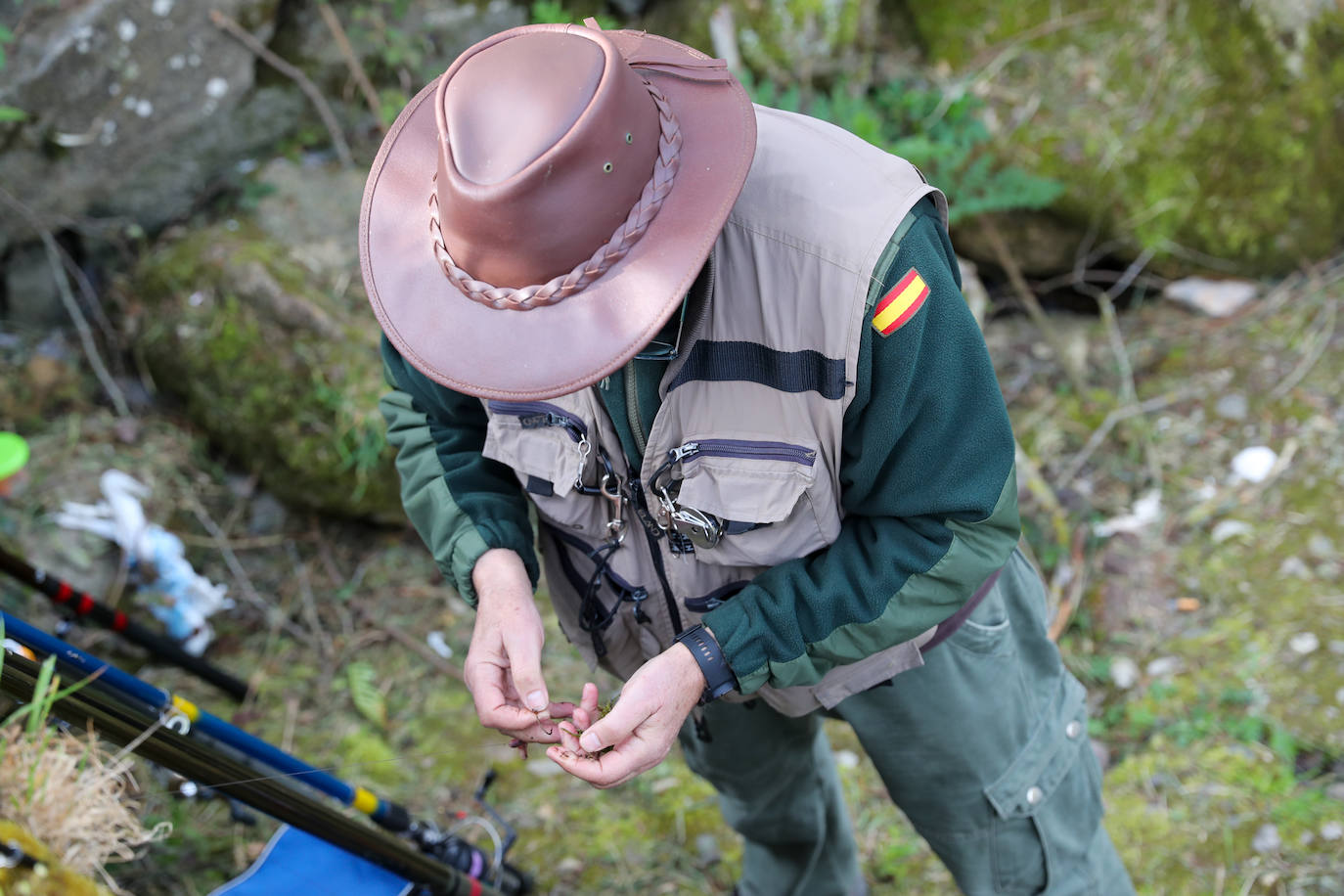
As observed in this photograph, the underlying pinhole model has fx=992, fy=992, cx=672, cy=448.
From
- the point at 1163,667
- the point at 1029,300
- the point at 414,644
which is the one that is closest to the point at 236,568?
the point at 414,644

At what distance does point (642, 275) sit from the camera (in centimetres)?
149

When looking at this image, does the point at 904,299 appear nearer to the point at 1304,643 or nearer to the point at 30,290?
the point at 1304,643

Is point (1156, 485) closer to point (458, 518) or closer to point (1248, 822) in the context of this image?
point (1248, 822)

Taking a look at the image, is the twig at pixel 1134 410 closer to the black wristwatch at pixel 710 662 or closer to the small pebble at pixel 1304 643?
the small pebble at pixel 1304 643

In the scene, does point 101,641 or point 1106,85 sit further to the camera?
point 1106,85

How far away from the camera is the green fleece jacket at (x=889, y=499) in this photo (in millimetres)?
1649

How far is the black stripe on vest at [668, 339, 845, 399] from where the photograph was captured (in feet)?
5.55

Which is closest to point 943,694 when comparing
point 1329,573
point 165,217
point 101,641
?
point 1329,573

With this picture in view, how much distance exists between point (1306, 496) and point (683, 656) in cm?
325

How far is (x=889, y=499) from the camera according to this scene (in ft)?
5.93

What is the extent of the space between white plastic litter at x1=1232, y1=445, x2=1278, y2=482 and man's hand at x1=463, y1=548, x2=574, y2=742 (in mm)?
3350

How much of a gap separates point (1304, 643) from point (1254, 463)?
3.04ft

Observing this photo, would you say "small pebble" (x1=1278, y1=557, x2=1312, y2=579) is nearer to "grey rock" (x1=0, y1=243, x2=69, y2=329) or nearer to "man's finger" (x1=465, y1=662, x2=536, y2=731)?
"man's finger" (x1=465, y1=662, x2=536, y2=731)

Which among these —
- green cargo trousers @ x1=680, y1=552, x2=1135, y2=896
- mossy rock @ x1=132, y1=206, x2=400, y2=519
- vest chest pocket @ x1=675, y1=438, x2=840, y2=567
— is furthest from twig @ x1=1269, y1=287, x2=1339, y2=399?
mossy rock @ x1=132, y1=206, x2=400, y2=519
